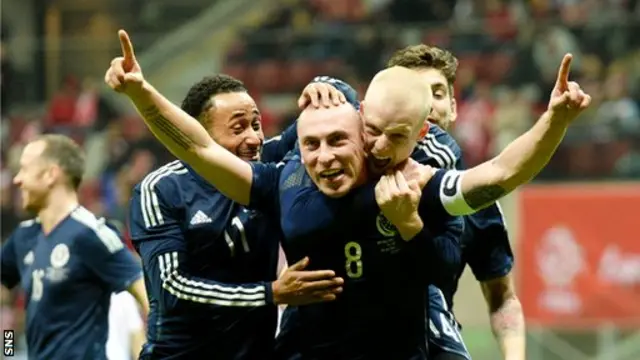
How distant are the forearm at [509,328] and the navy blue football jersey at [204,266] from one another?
37.2 inches

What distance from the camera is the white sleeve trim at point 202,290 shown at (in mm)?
4816

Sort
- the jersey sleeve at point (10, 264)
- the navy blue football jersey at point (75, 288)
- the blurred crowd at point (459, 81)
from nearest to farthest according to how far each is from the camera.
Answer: the navy blue football jersey at point (75, 288) → the jersey sleeve at point (10, 264) → the blurred crowd at point (459, 81)

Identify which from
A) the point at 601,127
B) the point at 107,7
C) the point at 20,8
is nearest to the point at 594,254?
the point at 601,127

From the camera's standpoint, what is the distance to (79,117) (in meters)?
14.2

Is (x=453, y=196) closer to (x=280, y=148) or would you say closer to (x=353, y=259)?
(x=353, y=259)

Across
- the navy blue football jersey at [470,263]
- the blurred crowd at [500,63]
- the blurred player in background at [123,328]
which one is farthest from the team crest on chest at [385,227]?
the blurred crowd at [500,63]

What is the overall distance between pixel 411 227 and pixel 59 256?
9.52 feet

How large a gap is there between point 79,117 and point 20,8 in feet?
7.96

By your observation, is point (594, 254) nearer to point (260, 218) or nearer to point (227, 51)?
point (227, 51)

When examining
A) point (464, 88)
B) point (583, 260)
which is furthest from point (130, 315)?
point (464, 88)

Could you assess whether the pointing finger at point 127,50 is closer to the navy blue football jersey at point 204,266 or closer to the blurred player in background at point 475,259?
the navy blue football jersey at point 204,266

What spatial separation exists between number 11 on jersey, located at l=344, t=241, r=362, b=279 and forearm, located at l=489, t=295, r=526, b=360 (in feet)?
3.73

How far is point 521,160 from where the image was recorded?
4074 millimetres

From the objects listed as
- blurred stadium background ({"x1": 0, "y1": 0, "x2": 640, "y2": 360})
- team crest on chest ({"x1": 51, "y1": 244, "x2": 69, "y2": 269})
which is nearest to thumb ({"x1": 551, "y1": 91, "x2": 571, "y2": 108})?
team crest on chest ({"x1": 51, "y1": 244, "x2": 69, "y2": 269})
